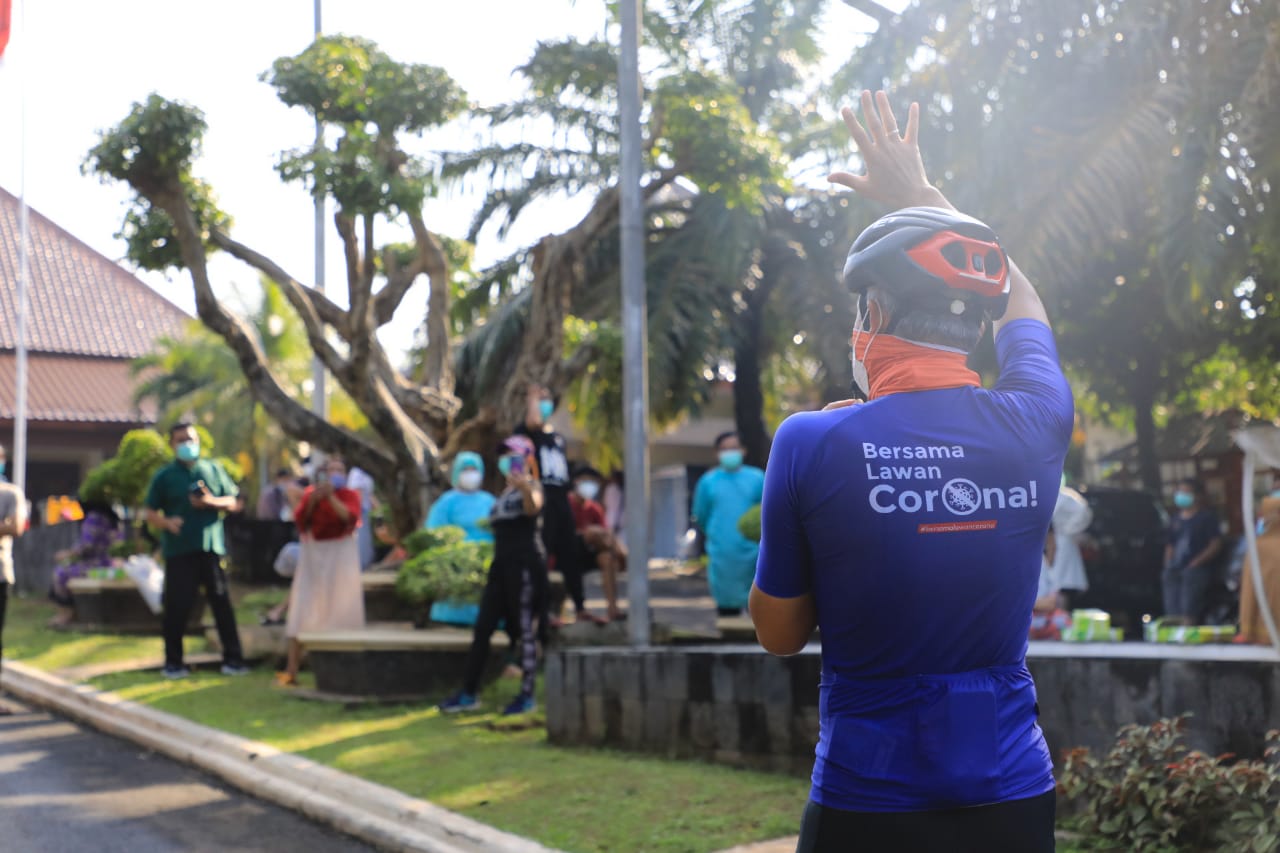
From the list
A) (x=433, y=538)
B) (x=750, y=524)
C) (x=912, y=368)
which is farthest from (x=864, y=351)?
(x=433, y=538)

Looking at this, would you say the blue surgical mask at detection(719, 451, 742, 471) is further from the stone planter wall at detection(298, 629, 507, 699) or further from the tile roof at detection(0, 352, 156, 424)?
the tile roof at detection(0, 352, 156, 424)

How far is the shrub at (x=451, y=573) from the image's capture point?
9719mm

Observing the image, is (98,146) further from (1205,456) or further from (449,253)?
(1205,456)

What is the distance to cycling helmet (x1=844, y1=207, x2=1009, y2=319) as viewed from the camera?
232cm

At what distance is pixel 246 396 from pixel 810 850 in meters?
28.9

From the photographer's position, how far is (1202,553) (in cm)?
1278

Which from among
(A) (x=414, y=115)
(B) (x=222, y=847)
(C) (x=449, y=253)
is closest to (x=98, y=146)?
(A) (x=414, y=115)

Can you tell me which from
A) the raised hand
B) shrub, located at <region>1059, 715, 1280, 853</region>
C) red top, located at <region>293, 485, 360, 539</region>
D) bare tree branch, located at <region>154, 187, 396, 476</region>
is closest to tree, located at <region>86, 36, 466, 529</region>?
bare tree branch, located at <region>154, 187, 396, 476</region>

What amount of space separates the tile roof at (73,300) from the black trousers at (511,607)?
44.0 feet

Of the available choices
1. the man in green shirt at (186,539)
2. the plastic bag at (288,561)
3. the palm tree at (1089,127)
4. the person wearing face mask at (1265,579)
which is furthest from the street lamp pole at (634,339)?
the plastic bag at (288,561)

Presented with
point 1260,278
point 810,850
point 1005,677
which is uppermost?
point 1260,278

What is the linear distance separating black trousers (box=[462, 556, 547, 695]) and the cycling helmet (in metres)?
6.40

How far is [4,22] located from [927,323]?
395cm

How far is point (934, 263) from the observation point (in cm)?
232
